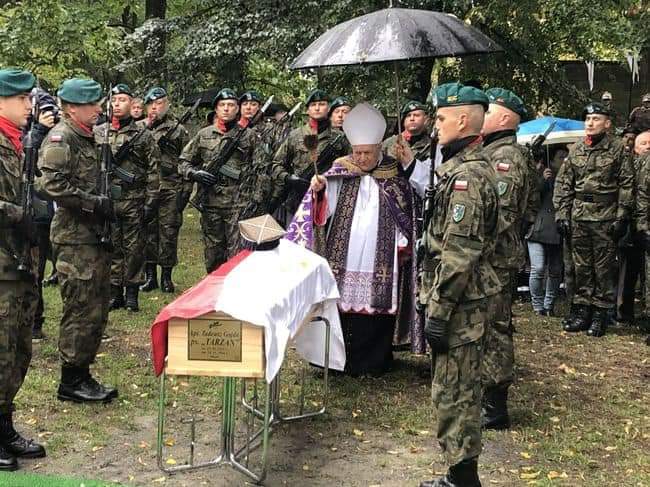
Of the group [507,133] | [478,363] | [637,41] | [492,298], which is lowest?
[478,363]

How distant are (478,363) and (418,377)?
8.10ft

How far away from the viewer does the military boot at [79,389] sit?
5.84m

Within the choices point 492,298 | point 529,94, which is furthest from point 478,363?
point 529,94

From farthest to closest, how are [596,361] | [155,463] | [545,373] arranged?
[596,361] < [545,373] < [155,463]

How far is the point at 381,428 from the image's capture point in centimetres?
553

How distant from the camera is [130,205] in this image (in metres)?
8.75

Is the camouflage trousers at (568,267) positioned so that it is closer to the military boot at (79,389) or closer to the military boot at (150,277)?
the military boot at (150,277)

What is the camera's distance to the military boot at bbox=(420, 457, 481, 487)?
14.0 ft

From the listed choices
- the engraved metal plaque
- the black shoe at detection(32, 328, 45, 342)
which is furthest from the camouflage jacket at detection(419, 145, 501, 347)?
the black shoe at detection(32, 328, 45, 342)

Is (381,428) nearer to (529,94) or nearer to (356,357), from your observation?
(356,357)

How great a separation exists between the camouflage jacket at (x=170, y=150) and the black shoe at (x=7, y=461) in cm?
539

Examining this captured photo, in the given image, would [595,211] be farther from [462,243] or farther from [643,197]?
[462,243]

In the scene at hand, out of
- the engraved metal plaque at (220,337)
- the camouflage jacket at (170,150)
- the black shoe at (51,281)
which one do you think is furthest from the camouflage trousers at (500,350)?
the black shoe at (51,281)

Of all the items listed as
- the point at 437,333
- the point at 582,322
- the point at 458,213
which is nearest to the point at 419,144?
the point at 582,322
